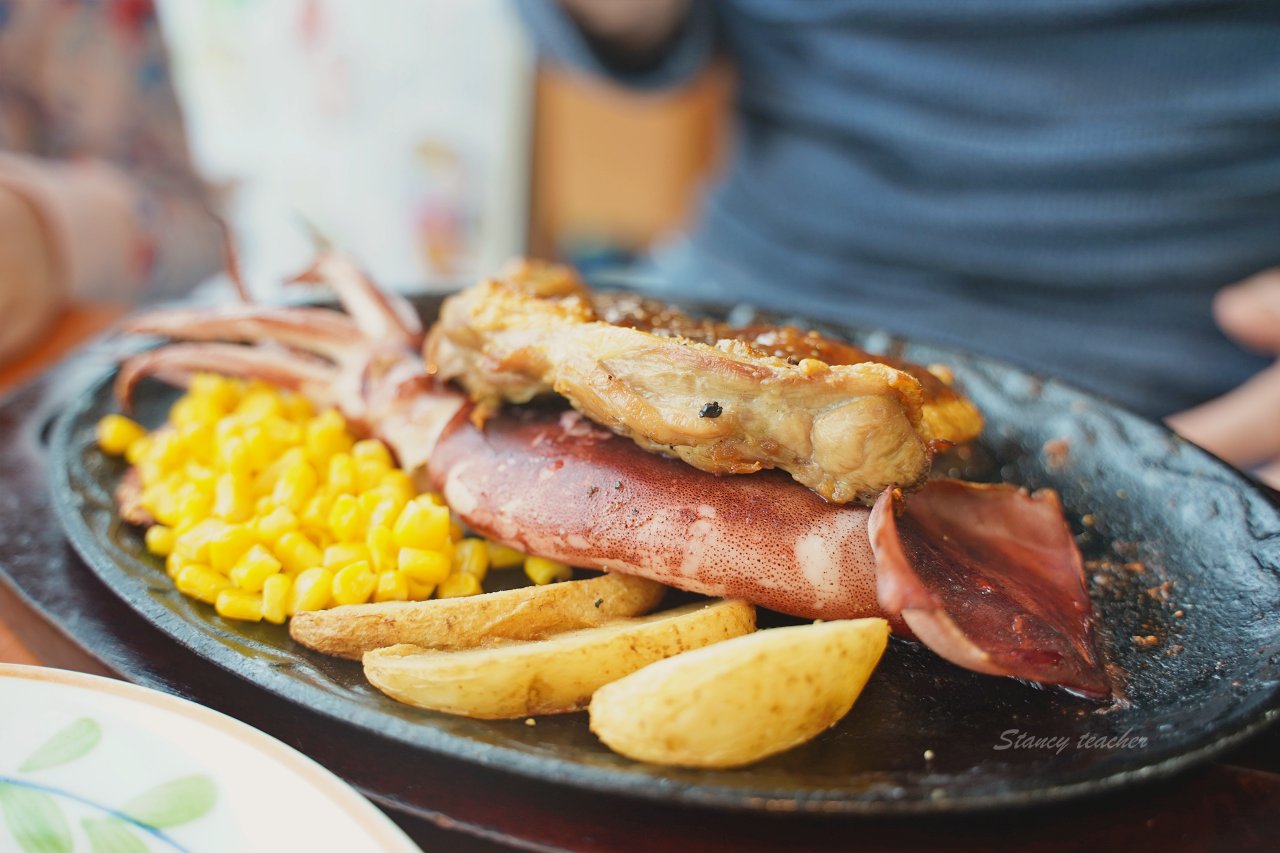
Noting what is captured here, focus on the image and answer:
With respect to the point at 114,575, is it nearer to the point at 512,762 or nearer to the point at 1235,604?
the point at 512,762

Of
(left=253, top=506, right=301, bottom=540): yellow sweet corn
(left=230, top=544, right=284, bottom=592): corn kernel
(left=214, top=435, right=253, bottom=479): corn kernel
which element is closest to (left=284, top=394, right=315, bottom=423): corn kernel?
(left=214, top=435, right=253, bottom=479): corn kernel

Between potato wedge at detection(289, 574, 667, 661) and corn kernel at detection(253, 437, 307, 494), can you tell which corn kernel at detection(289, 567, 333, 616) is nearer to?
potato wedge at detection(289, 574, 667, 661)

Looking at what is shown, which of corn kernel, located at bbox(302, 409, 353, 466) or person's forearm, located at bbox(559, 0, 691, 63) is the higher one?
person's forearm, located at bbox(559, 0, 691, 63)

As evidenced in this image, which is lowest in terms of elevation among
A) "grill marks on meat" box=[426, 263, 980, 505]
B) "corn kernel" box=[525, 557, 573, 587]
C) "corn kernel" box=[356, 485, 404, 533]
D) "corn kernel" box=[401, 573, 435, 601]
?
"corn kernel" box=[401, 573, 435, 601]

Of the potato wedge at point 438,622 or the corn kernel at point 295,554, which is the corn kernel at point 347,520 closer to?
the corn kernel at point 295,554

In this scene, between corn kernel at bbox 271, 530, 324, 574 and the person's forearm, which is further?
the person's forearm

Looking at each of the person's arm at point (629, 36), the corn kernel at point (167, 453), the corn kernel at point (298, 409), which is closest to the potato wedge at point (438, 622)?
the corn kernel at point (167, 453)

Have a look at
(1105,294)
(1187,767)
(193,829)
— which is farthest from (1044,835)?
(1105,294)
